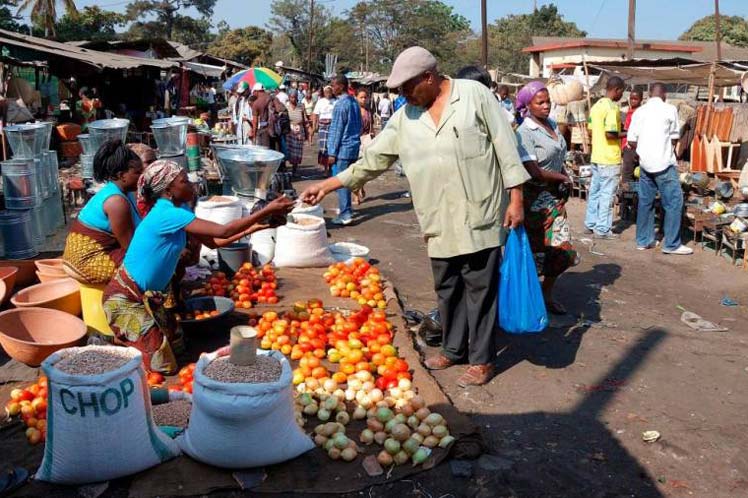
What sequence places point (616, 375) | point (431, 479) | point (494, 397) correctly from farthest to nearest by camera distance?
point (616, 375)
point (494, 397)
point (431, 479)

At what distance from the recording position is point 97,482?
3.04 metres

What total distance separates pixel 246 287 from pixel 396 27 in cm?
5483

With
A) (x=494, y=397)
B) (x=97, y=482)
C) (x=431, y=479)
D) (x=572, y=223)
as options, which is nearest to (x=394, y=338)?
(x=494, y=397)

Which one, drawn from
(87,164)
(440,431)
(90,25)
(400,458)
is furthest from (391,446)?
(90,25)

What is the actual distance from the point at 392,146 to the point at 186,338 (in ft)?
6.77

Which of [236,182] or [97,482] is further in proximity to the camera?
[236,182]

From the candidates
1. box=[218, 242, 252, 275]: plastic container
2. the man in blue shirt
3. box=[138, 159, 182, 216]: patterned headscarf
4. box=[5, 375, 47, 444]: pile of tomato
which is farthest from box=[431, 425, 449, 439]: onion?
the man in blue shirt

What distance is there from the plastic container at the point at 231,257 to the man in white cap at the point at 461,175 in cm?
233

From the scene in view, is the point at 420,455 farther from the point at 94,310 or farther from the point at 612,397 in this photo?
the point at 94,310

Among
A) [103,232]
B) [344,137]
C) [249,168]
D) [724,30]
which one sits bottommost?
[103,232]

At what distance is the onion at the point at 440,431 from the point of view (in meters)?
3.49

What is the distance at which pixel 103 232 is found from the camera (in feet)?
14.6

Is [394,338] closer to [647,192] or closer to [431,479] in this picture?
[431,479]

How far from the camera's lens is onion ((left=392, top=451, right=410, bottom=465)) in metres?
3.34
